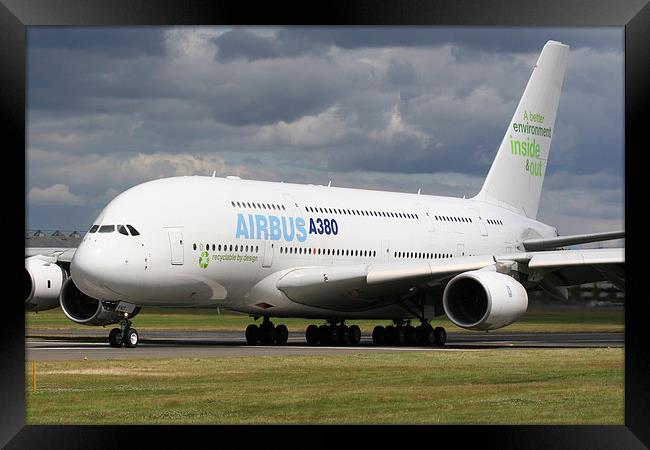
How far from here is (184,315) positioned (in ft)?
155

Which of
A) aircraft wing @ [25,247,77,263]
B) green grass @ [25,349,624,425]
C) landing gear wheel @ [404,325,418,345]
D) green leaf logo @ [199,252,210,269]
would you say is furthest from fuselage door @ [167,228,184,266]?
landing gear wheel @ [404,325,418,345]

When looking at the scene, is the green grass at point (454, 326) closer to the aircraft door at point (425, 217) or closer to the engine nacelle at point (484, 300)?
the aircraft door at point (425, 217)

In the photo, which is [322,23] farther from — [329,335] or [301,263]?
[329,335]

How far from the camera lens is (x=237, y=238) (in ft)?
81.6

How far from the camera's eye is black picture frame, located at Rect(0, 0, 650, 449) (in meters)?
9.09

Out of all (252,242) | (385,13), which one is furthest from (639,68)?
(252,242)

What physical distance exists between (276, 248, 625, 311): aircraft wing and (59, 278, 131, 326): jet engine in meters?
4.16

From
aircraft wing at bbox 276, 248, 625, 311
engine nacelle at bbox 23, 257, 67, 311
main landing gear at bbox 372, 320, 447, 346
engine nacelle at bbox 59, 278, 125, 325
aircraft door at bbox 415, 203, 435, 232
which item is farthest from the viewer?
aircraft door at bbox 415, 203, 435, 232

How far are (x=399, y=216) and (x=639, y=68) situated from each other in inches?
829

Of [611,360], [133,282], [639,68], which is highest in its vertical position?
[639,68]

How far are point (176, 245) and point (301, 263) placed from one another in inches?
159

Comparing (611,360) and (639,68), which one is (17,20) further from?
(611,360)

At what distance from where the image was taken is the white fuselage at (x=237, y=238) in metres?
22.9

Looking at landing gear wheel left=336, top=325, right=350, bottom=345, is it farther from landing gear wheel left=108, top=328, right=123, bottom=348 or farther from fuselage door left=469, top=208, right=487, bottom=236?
fuselage door left=469, top=208, right=487, bottom=236
